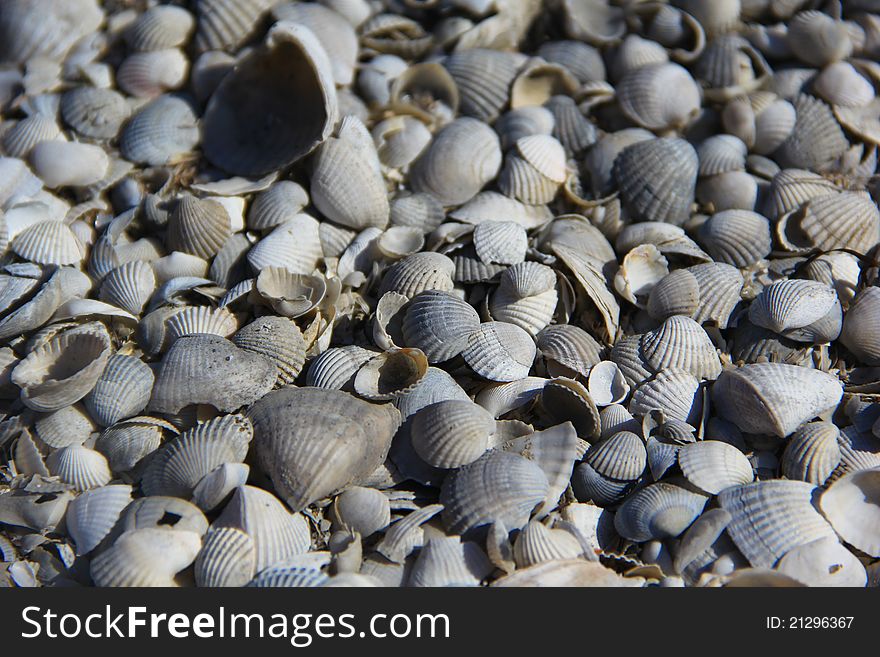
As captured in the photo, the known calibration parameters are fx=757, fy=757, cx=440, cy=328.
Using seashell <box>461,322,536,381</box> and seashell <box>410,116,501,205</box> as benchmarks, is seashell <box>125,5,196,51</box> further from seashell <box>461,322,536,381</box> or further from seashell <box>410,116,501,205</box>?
seashell <box>461,322,536,381</box>

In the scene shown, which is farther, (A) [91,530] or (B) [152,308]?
(B) [152,308]

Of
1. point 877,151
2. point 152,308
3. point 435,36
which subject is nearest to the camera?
point 152,308

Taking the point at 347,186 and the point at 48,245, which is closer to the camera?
the point at 48,245

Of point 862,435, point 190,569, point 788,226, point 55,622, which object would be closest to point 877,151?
point 788,226

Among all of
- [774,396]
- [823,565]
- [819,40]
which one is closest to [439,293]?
[774,396]

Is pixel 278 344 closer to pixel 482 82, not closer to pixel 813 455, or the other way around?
pixel 482 82

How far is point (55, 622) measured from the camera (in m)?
2.15

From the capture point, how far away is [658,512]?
8.05 ft

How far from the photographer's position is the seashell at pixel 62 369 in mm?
2598

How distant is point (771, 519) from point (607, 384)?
0.73 meters

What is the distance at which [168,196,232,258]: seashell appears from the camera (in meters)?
3.14

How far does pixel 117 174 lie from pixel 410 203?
134 centimetres

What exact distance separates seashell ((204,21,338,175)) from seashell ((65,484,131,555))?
158 centimetres

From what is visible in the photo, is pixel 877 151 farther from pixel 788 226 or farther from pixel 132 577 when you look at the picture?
pixel 132 577
